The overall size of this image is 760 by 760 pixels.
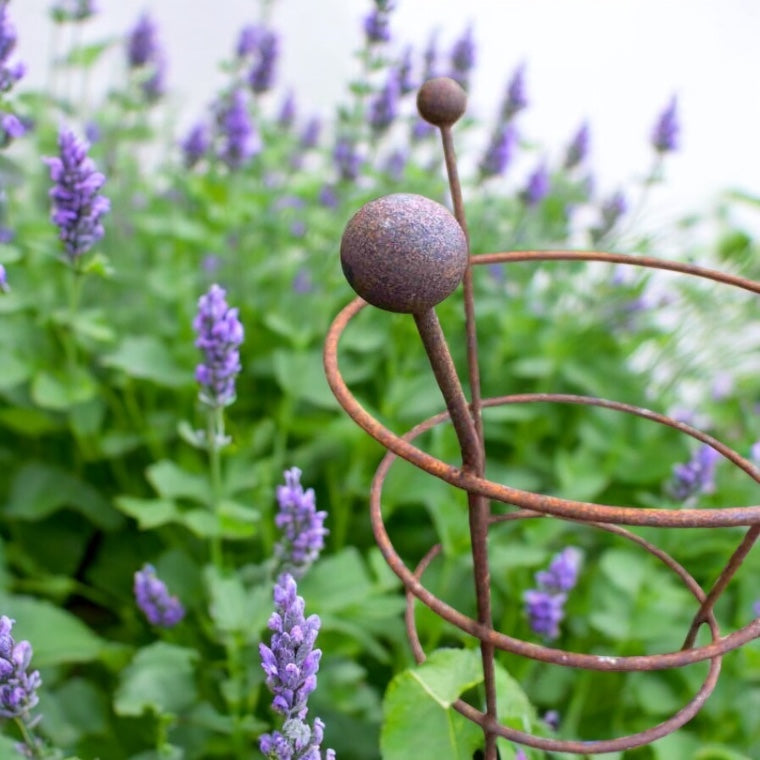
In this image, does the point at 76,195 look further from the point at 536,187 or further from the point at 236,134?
the point at 536,187

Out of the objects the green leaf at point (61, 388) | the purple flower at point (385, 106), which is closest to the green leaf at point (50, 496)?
the green leaf at point (61, 388)

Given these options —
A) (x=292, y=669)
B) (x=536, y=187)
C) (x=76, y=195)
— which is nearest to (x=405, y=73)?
(x=536, y=187)

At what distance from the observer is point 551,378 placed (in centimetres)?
141

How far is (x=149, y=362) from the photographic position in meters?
1.13

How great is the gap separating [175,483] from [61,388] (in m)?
0.23

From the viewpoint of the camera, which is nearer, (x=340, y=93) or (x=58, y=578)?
(x=58, y=578)

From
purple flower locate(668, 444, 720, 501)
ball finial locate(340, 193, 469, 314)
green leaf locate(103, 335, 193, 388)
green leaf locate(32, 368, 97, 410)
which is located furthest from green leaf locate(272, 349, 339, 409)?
ball finial locate(340, 193, 469, 314)

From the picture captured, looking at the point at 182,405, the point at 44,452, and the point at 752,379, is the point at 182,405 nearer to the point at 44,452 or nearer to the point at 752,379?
the point at 44,452

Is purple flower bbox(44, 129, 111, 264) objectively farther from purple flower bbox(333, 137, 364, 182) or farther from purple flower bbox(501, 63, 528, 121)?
purple flower bbox(501, 63, 528, 121)

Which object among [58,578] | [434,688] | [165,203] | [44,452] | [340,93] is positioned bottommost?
[434,688]

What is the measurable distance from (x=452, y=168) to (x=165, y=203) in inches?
41.5

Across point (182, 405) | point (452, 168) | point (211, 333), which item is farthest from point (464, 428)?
point (182, 405)

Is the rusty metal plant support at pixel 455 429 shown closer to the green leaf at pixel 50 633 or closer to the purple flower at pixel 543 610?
the purple flower at pixel 543 610

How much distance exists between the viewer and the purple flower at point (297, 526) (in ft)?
2.36
